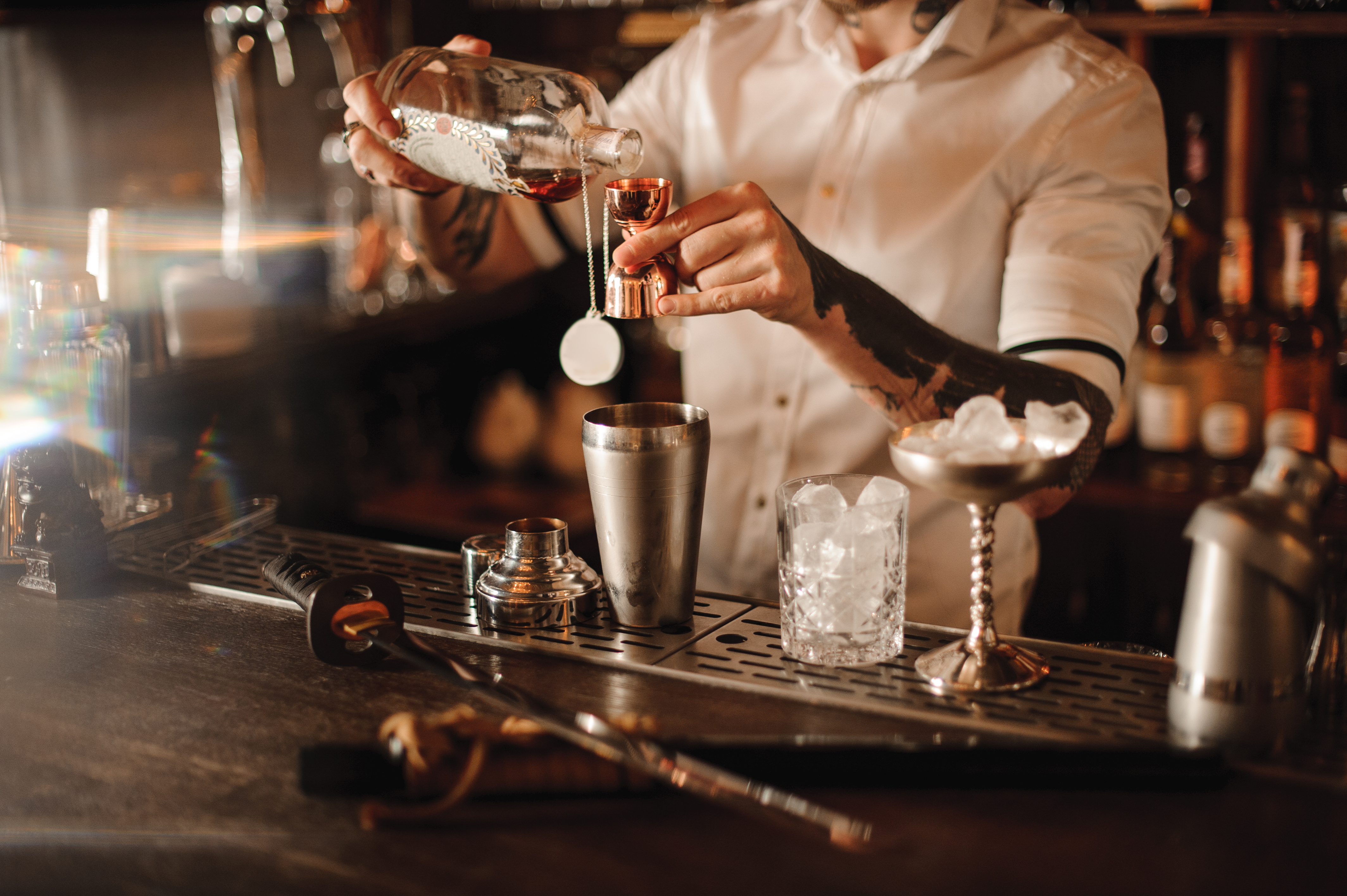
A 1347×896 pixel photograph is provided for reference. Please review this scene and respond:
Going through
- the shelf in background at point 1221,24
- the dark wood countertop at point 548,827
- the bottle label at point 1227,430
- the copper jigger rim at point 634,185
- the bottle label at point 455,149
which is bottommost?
the dark wood countertop at point 548,827

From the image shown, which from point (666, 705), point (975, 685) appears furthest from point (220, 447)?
point (975, 685)

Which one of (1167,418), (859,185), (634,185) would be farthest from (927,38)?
(1167,418)

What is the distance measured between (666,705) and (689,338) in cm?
101

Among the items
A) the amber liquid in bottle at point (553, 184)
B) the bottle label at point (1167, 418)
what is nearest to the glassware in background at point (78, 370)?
the amber liquid in bottle at point (553, 184)

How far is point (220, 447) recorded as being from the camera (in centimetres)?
239

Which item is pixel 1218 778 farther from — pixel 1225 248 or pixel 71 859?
pixel 1225 248

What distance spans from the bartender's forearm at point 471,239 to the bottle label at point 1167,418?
1.28 meters

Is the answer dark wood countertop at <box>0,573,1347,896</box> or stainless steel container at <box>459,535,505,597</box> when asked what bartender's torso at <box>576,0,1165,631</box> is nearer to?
stainless steel container at <box>459,535,505,597</box>

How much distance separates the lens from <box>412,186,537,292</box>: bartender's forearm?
1717 mm

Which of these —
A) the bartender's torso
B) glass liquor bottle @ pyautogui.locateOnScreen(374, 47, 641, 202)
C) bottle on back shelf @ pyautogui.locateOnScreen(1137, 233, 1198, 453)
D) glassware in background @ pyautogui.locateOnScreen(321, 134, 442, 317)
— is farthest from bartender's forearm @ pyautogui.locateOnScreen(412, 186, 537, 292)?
bottle on back shelf @ pyautogui.locateOnScreen(1137, 233, 1198, 453)

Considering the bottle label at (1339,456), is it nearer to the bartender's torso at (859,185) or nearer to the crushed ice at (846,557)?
the bartender's torso at (859,185)

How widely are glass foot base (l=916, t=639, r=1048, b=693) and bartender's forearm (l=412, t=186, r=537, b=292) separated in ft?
3.30

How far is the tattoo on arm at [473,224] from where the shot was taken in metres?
1.75

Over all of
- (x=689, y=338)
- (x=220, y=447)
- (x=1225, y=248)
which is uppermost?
(x=1225, y=248)
